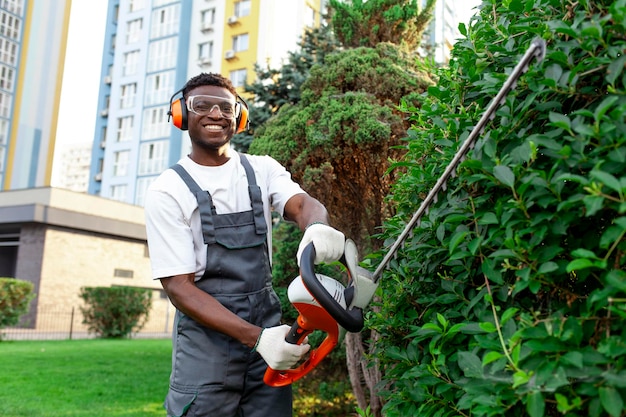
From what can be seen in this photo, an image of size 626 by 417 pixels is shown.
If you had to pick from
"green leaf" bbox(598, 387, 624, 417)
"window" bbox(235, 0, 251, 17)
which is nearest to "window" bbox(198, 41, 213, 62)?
"window" bbox(235, 0, 251, 17)

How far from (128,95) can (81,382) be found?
32703 millimetres

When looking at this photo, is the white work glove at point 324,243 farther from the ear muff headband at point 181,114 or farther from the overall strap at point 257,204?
the ear muff headband at point 181,114

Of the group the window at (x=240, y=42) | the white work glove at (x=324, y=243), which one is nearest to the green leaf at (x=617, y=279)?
the white work glove at (x=324, y=243)

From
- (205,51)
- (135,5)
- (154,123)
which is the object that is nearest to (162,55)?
(205,51)

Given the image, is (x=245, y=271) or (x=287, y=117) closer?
(x=245, y=271)

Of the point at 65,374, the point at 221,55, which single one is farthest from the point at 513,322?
the point at 221,55

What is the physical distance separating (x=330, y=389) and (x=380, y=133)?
2.96 metres

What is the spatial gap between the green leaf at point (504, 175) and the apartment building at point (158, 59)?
31628 mm

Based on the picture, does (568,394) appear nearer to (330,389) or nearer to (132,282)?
(330,389)

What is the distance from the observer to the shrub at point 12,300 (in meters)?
15.1

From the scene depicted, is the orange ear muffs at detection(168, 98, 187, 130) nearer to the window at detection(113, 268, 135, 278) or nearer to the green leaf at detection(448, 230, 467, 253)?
the green leaf at detection(448, 230, 467, 253)

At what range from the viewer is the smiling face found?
2.56 meters

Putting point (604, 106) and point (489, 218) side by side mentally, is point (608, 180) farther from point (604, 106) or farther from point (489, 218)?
point (489, 218)

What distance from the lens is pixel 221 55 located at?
3372 centimetres
